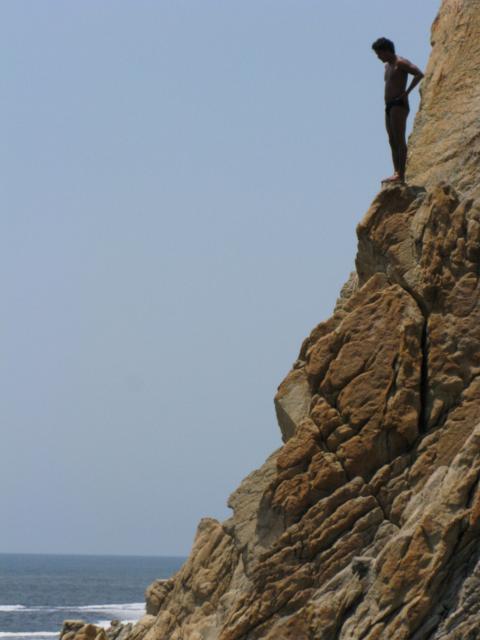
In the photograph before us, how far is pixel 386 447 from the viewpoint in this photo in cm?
2261

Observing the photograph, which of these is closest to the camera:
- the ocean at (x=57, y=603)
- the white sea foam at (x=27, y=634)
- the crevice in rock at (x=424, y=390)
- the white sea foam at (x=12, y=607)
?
the crevice in rock at (x=424, y=390)

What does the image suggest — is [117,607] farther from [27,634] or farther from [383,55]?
[383,55]

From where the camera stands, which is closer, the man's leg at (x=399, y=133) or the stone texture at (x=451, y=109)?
the man's leg at (x=399, y=133)

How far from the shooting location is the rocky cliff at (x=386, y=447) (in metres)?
20.4

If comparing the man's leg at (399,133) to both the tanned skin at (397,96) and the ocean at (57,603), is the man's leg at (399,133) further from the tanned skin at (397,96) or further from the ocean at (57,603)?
the ocean at (57,603)

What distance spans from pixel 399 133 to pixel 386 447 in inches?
235

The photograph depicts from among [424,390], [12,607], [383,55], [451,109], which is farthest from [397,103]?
[12,607]

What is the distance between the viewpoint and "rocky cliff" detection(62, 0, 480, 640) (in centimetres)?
2039

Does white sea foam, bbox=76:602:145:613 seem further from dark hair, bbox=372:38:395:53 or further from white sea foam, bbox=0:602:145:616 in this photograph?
dark hair, bbox=372:38:395:53

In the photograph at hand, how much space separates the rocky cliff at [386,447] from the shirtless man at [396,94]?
83 cm

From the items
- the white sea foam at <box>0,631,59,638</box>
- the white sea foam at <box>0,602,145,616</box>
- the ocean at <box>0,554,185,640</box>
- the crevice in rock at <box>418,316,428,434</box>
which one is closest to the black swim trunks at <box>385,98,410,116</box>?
the crevice in rock at <box>418,316,428,434</box>

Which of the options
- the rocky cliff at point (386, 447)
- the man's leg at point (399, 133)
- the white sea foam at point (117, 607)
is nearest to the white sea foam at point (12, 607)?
the white sea foam at point (117, 607)

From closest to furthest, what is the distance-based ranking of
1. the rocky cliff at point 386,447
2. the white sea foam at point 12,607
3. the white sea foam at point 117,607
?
the rocky cliff at point 386,447, the white sea foam at point 117,607, the white sea foam at point 12,607

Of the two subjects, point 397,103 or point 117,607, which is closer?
point 397,103
